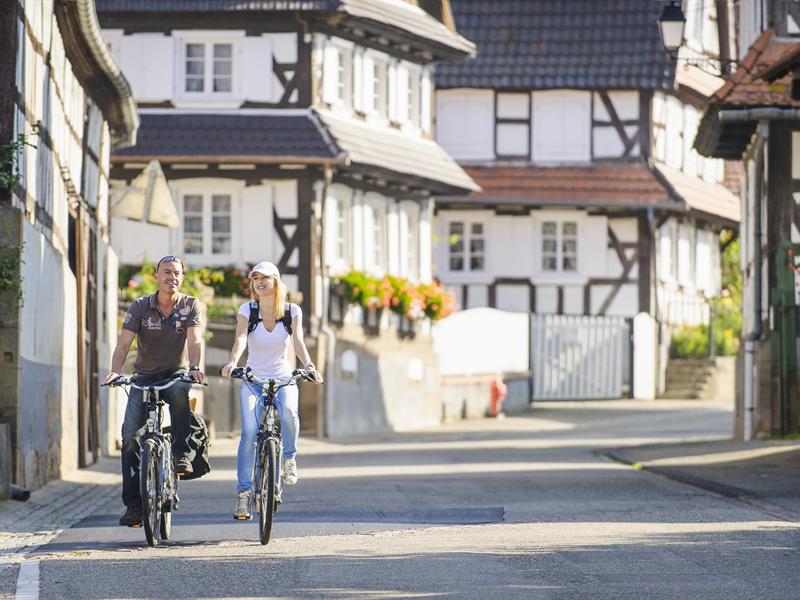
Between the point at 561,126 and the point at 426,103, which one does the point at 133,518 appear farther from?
the point at 561,126

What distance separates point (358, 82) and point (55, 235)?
16.9 meters

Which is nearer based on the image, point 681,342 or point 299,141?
point 299,141

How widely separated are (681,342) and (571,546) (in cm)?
3681

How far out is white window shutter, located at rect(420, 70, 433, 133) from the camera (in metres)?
40.8

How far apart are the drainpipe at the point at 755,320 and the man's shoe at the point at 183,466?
15192 millimetres

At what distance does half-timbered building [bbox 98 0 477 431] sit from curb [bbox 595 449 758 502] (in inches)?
479

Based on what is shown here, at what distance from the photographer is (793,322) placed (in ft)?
85.1

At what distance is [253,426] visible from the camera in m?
13.3

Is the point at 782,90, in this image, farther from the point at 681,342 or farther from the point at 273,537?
the point at 681,342

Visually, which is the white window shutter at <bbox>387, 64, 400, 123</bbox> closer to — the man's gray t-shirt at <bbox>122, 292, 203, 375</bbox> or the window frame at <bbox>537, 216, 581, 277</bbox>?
the window frame at <bbox>537, 216, 581, 277</bbox>

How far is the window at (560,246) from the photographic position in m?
→ 48.6

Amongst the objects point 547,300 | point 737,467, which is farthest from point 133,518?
point 547,300

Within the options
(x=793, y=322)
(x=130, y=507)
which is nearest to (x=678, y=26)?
(x=793, y=322)

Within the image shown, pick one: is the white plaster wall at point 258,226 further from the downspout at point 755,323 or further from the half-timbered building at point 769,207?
the downspout at point 755,323
